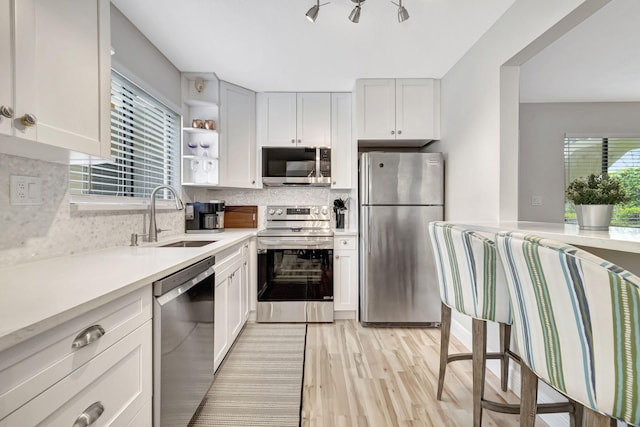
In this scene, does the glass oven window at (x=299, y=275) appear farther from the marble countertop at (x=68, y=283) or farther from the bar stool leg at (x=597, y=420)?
the bar stool leg at (x=597, y=420)

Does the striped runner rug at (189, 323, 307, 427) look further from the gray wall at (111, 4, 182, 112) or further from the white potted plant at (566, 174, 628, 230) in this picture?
the gray wall at (111, 4, 182, 112)

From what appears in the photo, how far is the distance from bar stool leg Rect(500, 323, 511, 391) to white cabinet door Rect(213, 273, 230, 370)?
5.61 ft

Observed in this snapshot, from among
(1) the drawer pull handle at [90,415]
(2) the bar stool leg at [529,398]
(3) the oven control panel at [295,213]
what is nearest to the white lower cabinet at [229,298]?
Answer: (3) the oven control panel at [295,213]

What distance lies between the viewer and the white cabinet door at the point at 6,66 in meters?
0.86

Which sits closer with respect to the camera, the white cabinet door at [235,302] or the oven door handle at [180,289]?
the oven door handle at [180,289]

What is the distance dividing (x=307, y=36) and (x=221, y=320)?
2105mm

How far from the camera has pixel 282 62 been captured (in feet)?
8.15

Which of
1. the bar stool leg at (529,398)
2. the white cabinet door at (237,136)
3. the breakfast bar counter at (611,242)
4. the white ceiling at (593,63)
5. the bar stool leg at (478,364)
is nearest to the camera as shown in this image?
the breakfast bar counter at (611,242)

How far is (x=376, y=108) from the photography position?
288cm

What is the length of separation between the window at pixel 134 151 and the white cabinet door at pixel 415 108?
85.5 inches

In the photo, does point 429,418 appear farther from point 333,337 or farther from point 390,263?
point 390,263

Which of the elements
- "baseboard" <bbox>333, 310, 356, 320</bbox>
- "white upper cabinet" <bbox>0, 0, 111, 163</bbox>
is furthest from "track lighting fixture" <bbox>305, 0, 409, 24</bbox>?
"baseboard" <bbox>333, 310, 356, 320</bbox>

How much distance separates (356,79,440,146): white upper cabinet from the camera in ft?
9.39

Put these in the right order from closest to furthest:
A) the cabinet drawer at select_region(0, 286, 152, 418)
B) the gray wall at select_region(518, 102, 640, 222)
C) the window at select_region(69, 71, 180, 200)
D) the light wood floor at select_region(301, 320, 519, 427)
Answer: the cabinet drawer at select_region(0, 286, 152, 418) → the light wood floor at select_region(301, 320, 519, 427) → the window at select_region(69, 71, 180, 200) → the gray wall at select_region(518, 102, 640, 222)
